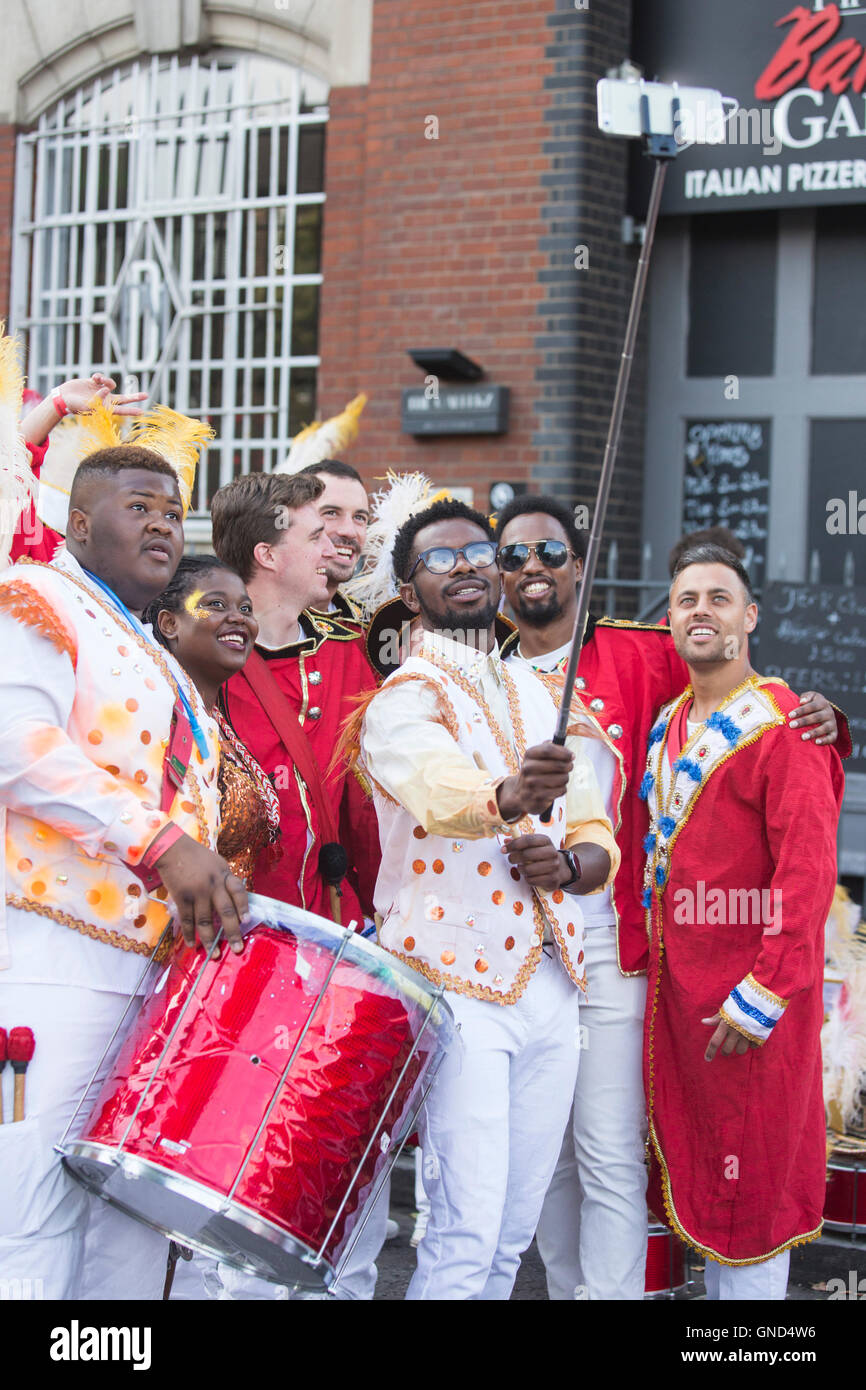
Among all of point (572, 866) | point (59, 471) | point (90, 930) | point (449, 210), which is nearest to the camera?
point (90, 930)

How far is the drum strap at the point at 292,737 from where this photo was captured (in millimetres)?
3795

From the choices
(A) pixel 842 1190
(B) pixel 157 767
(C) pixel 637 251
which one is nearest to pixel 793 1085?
(A) pixel 842 1190

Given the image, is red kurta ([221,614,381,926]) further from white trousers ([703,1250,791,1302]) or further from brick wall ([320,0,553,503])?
brick wall ([320,0,553,503])

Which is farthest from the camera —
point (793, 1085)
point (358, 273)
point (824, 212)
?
point (358, 273)

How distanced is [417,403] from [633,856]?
455cm

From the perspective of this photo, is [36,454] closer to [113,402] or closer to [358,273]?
[113,402]

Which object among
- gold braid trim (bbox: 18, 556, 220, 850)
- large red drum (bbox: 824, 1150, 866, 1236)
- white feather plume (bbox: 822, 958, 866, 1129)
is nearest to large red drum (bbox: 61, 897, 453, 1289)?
gold braid trim (bbox: 18, 556, 220, 850)

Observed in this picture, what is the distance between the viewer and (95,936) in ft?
9.50

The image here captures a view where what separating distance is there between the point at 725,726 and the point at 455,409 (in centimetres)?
446

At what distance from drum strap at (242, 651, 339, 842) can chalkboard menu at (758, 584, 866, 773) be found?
3682 millimetres

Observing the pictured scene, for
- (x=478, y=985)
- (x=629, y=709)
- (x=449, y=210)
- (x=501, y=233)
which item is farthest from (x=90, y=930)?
(x=449, y=210)

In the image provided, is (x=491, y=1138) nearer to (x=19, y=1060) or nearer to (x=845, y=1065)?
(x=19, y=1060)

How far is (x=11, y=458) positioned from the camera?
135 inches

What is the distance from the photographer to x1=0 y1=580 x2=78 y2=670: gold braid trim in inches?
112
